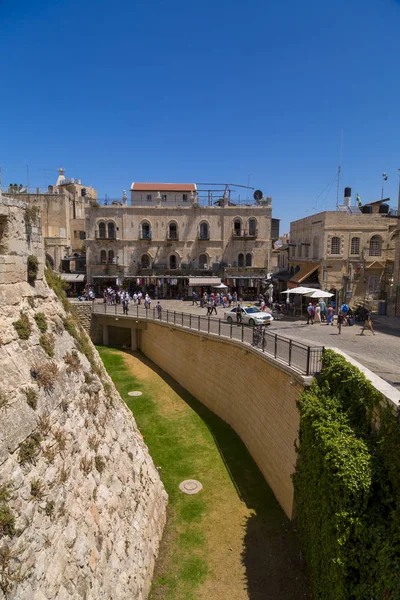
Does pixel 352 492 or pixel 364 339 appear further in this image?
pixel 364 339

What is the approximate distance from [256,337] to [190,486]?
6.13 meters

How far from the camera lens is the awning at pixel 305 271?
1110 inches

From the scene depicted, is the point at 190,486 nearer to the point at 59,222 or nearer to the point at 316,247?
the point at 316,247

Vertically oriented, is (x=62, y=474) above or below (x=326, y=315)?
below

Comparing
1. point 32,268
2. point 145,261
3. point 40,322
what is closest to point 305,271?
point 145,261

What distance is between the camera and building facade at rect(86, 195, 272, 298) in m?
35.3

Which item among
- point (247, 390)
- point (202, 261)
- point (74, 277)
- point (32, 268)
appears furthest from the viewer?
point (202, 261)

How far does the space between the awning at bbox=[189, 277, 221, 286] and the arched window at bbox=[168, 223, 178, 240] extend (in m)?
4.65

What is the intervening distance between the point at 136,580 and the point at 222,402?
10.0 m

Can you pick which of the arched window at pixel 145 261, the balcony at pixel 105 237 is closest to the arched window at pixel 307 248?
the arched window at pixel 145 261

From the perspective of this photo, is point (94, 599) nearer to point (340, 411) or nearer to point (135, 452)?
point (135, 452)

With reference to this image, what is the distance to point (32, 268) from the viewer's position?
10203 mm

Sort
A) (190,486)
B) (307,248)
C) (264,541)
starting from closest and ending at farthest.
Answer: (264,541)
(190,486)
(307,248)

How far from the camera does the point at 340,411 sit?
8.72 meters
